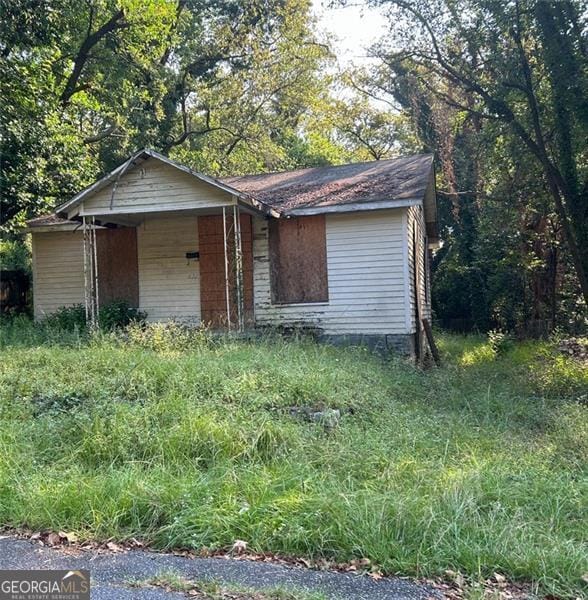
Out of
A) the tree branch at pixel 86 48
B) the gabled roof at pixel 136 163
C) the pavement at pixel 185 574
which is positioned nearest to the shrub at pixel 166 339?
the gabled roof at pixel 136 163

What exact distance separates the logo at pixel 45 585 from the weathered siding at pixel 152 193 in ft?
26.3

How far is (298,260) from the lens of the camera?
1119cm

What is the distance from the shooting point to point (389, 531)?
3.39 m

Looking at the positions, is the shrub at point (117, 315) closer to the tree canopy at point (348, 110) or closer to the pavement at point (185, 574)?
Result: the tree canopy at point (348, 110)

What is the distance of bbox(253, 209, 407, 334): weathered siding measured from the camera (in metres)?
10.4

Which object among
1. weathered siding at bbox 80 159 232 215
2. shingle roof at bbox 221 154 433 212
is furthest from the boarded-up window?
weathered siding at bbox 80 159 232 215

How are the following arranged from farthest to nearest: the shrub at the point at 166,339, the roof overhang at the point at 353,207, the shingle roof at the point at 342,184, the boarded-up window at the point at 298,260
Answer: the boarded-up window at the point at 298,260
the shingle roof at the point at 342,184
the roof overhang at the point at 353,207
the shrub at the point at 166,339

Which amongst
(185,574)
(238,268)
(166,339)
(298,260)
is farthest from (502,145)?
(185,574)

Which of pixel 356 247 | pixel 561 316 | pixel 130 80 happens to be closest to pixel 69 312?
pixel 356 247

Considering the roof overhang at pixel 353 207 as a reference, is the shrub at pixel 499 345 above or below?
below

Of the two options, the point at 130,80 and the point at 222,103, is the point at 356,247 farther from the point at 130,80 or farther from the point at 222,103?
the point at 222,103

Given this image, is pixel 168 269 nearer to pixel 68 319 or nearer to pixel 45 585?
pixel 68 319

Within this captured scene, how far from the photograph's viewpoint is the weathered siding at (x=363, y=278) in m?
10.4

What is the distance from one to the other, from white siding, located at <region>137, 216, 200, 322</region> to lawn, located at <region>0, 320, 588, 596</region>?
162 inches
